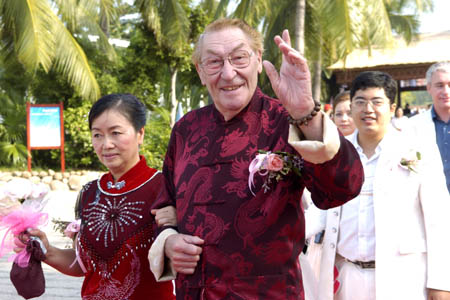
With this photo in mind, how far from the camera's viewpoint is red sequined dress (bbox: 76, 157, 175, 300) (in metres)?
2.63

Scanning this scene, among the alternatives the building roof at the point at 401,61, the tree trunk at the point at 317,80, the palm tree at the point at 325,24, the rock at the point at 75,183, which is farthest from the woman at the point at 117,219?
the building roof at the point at 401,61

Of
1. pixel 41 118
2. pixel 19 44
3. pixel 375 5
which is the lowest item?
pixel 41 118

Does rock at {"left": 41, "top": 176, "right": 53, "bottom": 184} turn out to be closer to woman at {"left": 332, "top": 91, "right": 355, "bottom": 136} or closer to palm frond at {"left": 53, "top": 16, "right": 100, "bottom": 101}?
palm frond at {"left": 53, "top": 16, "right": 100, "bottom": 101}

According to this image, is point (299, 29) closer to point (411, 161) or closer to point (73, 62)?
point (73, 62)

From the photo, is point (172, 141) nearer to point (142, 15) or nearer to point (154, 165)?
point (154, 165)

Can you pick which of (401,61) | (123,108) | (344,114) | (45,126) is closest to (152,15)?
(45,126)

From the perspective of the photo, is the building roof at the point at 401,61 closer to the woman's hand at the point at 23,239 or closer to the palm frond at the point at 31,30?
the palm frond at the point at 31,30

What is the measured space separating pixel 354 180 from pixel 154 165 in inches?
536

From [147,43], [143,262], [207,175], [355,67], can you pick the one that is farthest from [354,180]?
[355,67]

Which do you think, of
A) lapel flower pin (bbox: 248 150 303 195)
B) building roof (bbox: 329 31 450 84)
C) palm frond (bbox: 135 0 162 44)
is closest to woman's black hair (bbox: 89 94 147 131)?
lapel flower pin (bbox: 248 150 303 195)

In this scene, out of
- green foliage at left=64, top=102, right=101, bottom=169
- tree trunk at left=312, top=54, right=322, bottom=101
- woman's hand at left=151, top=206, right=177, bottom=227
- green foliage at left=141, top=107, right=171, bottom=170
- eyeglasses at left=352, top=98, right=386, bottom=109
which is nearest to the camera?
woman's hand at left=151, top=206, right=177, bottom=227

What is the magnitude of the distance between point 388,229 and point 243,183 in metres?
1.30

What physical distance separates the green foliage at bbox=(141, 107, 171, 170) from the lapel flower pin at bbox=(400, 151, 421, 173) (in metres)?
12.3

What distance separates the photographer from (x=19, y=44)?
39.5ft
